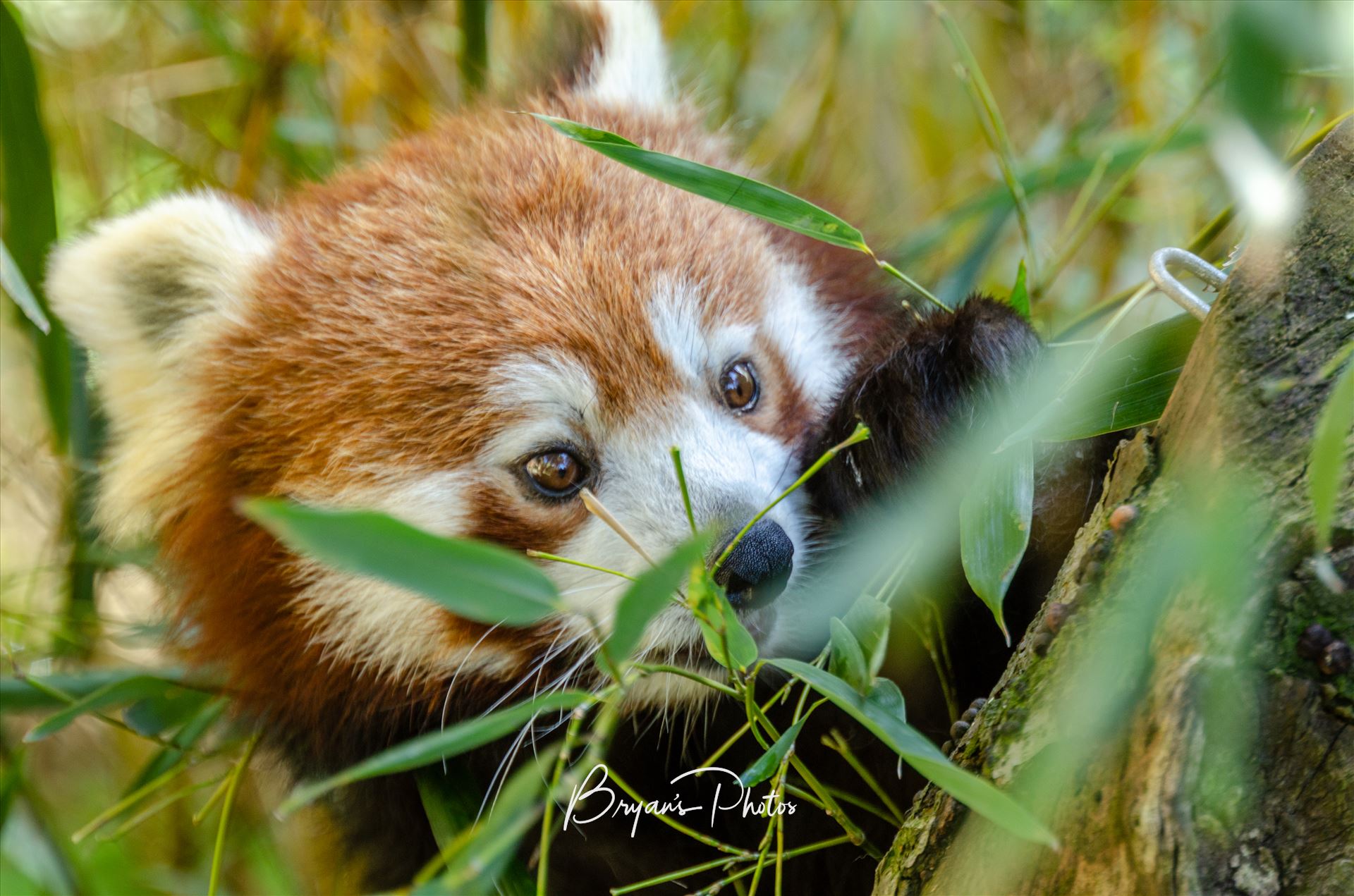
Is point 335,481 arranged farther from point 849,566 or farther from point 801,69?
point 801,69

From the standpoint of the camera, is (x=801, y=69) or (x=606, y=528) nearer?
(x=606, y=528)

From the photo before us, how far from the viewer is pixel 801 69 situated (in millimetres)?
4059

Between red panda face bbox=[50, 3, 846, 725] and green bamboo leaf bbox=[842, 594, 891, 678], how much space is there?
0.42 m

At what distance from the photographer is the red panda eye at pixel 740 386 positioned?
81.9 inches

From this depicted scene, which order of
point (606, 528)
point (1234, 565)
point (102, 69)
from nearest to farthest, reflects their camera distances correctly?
1. point (1234, 565)
2. point (606, 528)
3. point (102, 69)

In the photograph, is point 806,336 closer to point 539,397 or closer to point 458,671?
point 539,397

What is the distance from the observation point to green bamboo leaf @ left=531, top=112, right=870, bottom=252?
143 cm

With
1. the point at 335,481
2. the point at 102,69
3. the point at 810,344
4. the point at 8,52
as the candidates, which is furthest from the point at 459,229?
the point at 102,69

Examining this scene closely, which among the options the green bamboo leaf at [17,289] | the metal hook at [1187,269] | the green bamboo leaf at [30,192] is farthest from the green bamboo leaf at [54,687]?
the metal hook at [1187,269]

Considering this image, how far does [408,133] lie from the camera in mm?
2748

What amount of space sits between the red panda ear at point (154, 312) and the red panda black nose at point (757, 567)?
1.11 metres

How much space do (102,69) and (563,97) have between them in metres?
2.11

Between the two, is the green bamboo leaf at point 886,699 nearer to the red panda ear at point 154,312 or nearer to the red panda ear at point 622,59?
the red panda ear at point 154,312
